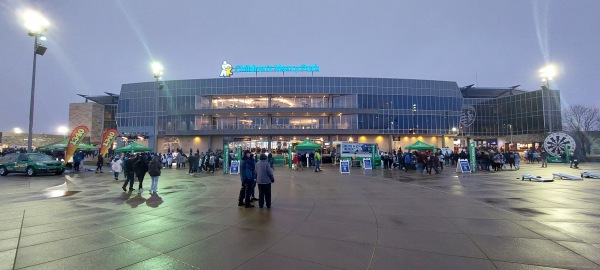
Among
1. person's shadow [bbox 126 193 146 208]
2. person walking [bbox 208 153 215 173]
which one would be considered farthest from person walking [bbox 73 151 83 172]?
person's shadow [bbox 126 193 146 208]

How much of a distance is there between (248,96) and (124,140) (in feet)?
95.7

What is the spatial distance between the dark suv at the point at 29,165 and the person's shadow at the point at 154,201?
563 inches

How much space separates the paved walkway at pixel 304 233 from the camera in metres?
4.59

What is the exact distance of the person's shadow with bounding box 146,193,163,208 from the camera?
9.36 metres

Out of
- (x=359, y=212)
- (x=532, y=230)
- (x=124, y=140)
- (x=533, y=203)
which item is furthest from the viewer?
(x=124, y=140)

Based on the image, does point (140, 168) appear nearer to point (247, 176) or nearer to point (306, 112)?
point (247, 176)

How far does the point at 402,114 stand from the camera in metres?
59.7

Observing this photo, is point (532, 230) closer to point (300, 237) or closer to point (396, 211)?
point (396, 211)

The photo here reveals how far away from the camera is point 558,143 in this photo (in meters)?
22.5

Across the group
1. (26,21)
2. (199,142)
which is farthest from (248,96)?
(26,21)

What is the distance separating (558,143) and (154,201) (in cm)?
2811

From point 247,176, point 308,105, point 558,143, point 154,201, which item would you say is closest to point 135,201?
point 154,201

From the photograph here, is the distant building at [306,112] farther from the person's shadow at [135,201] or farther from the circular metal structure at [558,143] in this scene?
the person's shadow at [135,201]

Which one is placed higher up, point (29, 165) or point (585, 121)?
point (585, 121)
